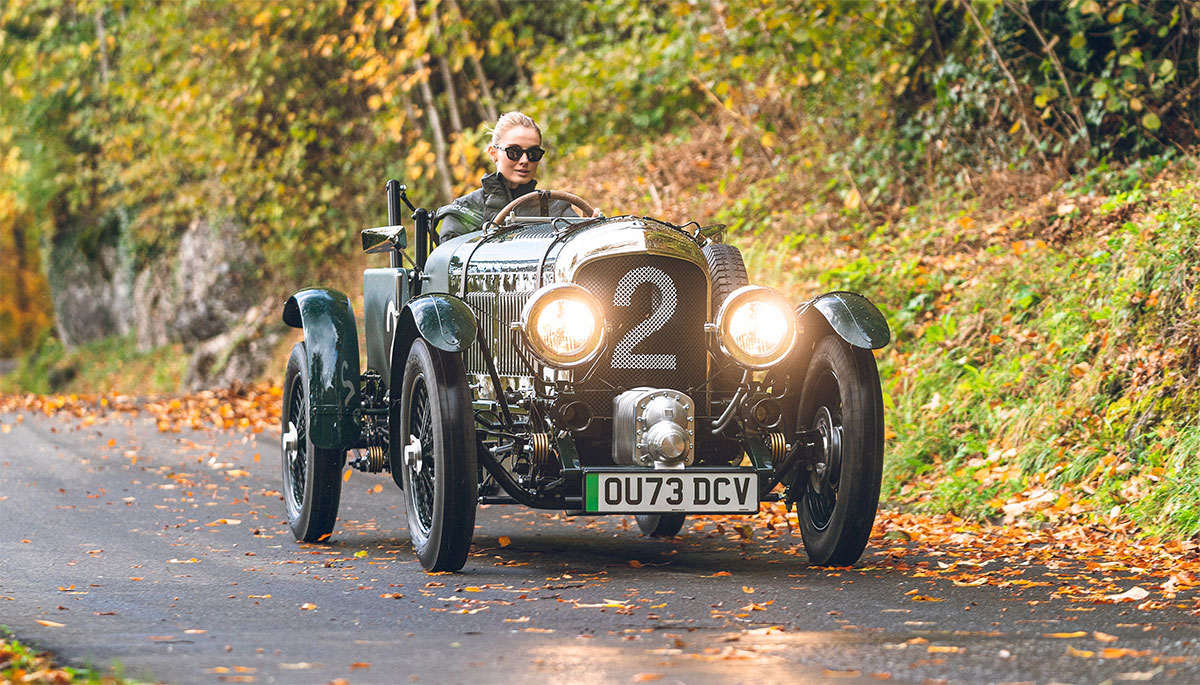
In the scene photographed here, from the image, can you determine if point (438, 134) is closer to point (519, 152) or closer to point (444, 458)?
point (519, 152)

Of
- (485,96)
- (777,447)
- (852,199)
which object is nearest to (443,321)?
(777,447)

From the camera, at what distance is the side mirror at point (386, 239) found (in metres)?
7.97

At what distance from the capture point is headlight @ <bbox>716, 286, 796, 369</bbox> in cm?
640

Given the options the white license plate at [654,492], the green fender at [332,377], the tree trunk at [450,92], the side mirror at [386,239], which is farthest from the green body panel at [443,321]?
the tree trunk at [450,92]

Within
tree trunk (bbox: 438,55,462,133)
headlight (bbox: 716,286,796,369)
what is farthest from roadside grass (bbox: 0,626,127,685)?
tree trunk (bbox: 438,55,462,133)

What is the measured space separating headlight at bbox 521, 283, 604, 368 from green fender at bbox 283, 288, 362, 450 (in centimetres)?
177

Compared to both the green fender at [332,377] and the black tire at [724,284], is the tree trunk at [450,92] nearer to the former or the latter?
the green fender at [332,377]

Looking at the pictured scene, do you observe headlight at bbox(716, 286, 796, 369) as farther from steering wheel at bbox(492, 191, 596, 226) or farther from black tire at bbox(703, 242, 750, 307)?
steering wheel at bbox(492, 191, 596, 226)

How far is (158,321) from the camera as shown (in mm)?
29812

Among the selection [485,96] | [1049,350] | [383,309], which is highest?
[485,96]

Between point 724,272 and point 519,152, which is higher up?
point 519,152

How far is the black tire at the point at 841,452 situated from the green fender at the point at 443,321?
1563 mm

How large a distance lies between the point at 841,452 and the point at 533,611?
5.23 ft

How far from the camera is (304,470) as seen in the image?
8148 mm
